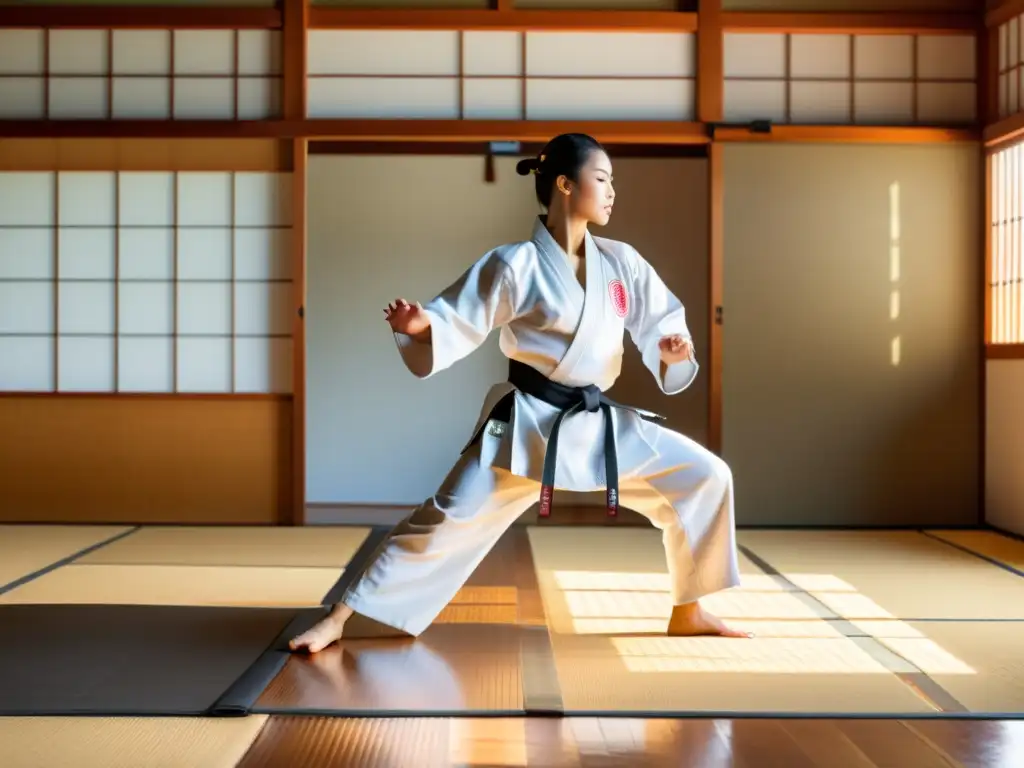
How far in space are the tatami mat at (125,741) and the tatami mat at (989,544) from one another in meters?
3.04

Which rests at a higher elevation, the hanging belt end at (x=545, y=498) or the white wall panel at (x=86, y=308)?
the white wall panel at (x=86, y=308)

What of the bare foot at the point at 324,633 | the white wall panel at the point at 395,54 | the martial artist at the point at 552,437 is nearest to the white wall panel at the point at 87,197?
the white wall panel at the point at 395,54

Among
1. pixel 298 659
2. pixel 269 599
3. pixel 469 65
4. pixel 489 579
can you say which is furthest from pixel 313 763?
pixel 469 65

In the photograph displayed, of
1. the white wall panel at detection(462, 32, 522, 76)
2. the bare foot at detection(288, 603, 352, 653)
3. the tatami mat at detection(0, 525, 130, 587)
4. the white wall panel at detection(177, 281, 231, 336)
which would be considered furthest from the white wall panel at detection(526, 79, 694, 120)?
the bare foot at detection(288, 603, 352, 653)

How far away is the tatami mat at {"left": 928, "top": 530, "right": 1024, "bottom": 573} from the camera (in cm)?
434

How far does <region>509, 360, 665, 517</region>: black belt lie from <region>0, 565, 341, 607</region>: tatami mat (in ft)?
3.40

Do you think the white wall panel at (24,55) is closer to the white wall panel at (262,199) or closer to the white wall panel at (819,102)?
the white wall panel at (262,199)

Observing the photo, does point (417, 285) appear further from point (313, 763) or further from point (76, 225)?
point (313, 763)

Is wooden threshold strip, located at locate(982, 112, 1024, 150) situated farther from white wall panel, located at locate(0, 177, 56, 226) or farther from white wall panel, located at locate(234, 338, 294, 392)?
white wall panel, located at locate(0, 177, 56, 226)

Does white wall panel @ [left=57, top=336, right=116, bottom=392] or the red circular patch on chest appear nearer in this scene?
the red circular patch on chest

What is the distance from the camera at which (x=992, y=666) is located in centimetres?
269

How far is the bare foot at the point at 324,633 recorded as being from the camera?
2744 mm

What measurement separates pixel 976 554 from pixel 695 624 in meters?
2.01

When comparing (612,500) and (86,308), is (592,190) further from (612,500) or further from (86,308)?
(86,308)
